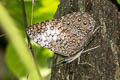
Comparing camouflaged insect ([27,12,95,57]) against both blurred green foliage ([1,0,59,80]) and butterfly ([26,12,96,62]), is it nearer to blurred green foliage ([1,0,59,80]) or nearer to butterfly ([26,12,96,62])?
butterfly ([26,12,96,62])

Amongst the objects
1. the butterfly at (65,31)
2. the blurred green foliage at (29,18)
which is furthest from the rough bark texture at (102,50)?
the blurred green foliage at (29,18)

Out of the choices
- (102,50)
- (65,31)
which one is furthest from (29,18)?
(102,50)

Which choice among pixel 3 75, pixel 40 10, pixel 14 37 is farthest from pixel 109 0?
pixel 3 75

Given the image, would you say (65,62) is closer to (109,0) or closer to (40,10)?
(109,0)

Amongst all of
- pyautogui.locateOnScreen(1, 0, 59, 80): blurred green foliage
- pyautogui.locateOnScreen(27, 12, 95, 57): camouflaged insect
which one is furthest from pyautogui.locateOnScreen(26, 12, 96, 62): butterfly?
pyautogui.locateOnScreen(1, 0, 59, 80): blurred green foliage

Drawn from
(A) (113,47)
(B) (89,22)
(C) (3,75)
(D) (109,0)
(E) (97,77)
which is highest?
(D) (109,0)

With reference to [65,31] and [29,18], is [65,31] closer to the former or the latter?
[65,31]

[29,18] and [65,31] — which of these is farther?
[29,18]

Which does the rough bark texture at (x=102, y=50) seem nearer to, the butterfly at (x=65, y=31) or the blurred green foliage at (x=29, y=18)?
the butterfly at (x=65, y=31)
